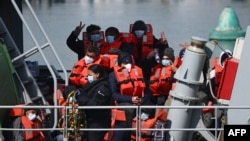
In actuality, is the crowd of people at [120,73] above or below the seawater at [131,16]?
above

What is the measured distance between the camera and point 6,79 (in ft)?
25.6

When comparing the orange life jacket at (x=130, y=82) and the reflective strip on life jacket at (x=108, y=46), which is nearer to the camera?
the orange life jacket at (x=130, y=82)

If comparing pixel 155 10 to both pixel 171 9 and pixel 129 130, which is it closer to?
pixel 171 9

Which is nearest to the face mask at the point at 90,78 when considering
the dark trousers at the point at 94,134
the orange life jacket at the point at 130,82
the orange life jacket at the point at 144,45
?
the orange life jacket at the point at 130,82

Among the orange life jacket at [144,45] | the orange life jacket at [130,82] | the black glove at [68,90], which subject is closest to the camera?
the orange life jacket at [130,82]

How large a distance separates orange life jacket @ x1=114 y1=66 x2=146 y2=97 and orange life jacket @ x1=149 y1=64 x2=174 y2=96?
0.46 m

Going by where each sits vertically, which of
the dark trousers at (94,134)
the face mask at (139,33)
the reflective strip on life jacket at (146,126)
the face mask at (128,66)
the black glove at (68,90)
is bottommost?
the dark trousers at (94,134)

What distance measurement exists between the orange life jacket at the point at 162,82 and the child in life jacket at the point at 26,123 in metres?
1.39

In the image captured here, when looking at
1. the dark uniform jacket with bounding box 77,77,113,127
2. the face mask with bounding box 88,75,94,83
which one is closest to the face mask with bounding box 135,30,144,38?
the face mask with bounding box 88,75,94,83

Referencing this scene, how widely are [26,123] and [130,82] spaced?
1136 millimetres

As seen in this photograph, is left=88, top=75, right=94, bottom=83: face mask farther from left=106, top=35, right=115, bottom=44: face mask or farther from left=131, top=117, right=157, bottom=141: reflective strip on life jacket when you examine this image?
left=106, top=35, right=115, bottom=44: face mask

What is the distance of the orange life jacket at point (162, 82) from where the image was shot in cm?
821

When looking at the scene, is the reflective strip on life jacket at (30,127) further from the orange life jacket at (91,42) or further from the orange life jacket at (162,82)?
the orange life jacket at (91,42)

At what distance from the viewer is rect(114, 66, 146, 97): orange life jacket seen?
7.66 meters
